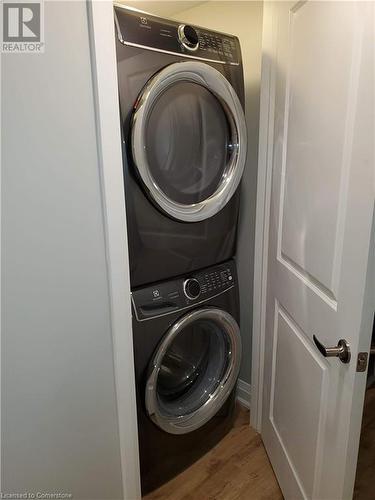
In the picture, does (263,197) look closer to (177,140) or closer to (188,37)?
(177,140)

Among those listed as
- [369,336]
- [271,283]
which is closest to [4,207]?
[369,336]

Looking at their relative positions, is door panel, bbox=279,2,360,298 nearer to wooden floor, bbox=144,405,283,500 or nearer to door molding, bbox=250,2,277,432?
door molding, bbox=250,2,277,432

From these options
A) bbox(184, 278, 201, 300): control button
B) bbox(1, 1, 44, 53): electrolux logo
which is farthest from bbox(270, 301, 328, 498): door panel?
bbox(1, 1, 44, 53): electrolux logo

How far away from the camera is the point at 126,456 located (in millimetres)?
1183

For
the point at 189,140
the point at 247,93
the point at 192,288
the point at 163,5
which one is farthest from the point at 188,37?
the point at 192,288

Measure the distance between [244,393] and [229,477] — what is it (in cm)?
51

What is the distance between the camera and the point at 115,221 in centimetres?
99

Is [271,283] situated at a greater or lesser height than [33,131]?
lesser

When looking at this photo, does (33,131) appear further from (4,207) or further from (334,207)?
(334,207)

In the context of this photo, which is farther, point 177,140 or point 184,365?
point 184,365

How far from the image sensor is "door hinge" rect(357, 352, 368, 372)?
0.89m

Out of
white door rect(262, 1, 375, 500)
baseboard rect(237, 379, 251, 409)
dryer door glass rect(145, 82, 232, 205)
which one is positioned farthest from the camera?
baseboard rect(237, 379, 251, 409)

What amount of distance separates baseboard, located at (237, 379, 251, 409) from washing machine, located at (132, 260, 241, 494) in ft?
0.72

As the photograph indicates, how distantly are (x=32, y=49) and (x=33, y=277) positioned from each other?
54 centimetres
